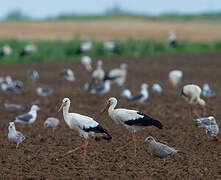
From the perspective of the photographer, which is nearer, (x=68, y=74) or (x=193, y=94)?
(x=193, y=94)

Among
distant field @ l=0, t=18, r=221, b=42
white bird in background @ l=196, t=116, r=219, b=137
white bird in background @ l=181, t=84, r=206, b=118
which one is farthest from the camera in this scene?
distant field @ l=0, t=18, r=221, b=42

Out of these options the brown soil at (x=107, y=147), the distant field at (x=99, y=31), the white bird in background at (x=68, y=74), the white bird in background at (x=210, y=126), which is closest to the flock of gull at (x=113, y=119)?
the white bird in background at (x=210, y=126)

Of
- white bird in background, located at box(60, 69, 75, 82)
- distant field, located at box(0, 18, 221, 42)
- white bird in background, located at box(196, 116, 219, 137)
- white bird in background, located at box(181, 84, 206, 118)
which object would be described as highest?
white bird in background, located at box(196, 116, 219, 137)

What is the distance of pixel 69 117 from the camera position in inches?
420

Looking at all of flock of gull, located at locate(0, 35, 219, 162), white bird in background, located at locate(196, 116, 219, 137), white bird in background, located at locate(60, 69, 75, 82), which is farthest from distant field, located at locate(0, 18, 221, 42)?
white bird in background, located at locate(196, 116, 219, 137)

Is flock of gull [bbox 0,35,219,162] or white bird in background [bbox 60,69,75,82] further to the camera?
white bird in background [bbox 60,69,75,82]

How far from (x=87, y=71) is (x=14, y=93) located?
9185 millimetres

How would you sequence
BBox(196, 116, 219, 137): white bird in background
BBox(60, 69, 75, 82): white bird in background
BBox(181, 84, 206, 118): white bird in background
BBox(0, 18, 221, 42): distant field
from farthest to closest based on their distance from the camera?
BBox(0, 18, 221, 42): distant field → BBox(60, 69, 75, 82): white bird in background → BBox(181, 84, 206, 118): white bird in background → BBox(196, 116, 219, 137): white bird in background

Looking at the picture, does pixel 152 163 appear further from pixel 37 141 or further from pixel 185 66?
pixel 185 66

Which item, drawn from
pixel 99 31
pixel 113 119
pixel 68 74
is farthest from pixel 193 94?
pixel 99 31

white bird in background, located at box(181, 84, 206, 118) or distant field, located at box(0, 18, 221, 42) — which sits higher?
white bird in background, located at box(181, 84, 206, 118)

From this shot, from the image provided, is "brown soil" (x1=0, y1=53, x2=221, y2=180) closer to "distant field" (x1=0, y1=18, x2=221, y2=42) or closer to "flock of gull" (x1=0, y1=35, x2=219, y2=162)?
"flock of gull" (x1=0, y1=35, x2=219, y2=162)

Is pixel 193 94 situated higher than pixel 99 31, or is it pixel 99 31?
pixel 193 94

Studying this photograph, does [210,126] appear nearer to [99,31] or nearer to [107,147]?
[107,147]
